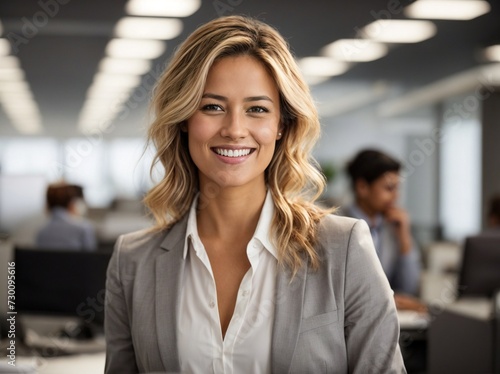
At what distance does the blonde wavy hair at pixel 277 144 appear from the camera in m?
1.79

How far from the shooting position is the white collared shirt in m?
1.74

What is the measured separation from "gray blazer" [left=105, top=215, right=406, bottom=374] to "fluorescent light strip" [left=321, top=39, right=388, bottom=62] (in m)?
6.96

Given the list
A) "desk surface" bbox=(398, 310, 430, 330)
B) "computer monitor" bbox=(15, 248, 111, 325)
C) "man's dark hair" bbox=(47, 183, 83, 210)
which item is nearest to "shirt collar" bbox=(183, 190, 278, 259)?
"computer monitor" bbox=(15, 248, 111, 325)

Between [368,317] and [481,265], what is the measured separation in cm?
259

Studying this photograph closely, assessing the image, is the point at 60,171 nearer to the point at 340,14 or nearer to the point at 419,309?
the point at 340,14

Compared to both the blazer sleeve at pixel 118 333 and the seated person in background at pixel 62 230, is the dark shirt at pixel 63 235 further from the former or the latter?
the blazer sleeve at pixel 118 333

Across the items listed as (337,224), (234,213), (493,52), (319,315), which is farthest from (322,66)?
(319,315)

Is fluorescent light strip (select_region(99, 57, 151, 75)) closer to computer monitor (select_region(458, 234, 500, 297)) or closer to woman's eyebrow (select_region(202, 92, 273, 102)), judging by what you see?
computer monitor (select_region(458, 234, 500, 297))

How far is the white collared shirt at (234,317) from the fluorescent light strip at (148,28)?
243 inches

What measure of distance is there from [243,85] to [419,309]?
280cm

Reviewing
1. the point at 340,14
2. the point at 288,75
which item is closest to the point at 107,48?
the point at 340,14

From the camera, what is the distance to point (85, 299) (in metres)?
3.22

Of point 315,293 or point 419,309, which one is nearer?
point 315,293

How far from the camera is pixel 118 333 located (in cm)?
188
